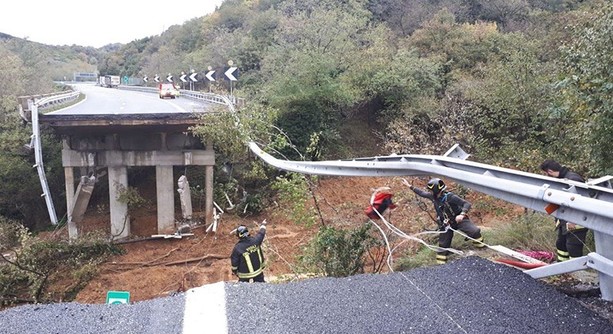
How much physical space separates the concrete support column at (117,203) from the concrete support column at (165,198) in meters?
1.34

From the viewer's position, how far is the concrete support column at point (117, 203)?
17.8 metres

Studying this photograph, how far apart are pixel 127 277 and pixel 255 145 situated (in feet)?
21.3

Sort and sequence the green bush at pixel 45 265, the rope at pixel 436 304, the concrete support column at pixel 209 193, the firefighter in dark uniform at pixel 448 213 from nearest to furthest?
the rope at pixel 436 304, the firefighter in dark uniform at pixel 448 213, the green bush at pixel 45 265, the concrete support column at pixel 209 193

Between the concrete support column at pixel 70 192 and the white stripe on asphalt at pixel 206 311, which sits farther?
the concrete support column at pixel 70 192

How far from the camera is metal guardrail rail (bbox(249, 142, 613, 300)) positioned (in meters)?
2.77

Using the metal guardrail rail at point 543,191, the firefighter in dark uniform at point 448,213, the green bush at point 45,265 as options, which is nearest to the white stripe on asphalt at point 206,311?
the metal guardrail rail at point 543,191

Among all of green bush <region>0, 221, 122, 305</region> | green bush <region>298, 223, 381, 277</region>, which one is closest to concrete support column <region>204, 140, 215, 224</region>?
green bush <region>0, 221, 122, 305</region>

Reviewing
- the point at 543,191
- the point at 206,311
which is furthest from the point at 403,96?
the point at 543,191

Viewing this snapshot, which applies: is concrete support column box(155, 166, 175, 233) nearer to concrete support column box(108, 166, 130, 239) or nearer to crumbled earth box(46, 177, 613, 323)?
crumbled earth box(46, 177, 613, 323)

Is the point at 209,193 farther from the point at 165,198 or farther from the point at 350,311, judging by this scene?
the point at 350,311

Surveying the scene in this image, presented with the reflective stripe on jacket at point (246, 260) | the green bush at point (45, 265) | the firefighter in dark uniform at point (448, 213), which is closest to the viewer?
the firefighter in dark uniform at point (448, 213)

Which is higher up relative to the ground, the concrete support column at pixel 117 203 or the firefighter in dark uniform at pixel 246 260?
the firefighter in dark uniform at pixel 246 260

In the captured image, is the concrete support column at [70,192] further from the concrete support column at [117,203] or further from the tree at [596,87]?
the tree at [596,87]

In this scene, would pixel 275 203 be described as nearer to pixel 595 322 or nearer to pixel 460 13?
pixel 595 322
